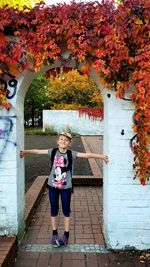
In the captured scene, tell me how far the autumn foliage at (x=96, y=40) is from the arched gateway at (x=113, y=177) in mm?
244

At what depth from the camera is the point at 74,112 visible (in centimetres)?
3412

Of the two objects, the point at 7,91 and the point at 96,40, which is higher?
the point at 96,40

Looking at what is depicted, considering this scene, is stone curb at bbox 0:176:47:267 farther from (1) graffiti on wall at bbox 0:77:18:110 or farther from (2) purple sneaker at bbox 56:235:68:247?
(1) graffiti on wall at bbox 0:77:18:110

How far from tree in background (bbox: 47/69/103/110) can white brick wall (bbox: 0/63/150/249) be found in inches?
1238

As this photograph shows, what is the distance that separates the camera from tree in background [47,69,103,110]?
124 feet

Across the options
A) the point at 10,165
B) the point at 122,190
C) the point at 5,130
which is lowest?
the point at 122,190

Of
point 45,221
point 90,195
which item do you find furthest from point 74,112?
point 45,221

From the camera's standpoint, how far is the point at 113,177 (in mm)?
5148

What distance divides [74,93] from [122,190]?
3429cm

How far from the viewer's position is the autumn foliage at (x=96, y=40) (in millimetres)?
4566

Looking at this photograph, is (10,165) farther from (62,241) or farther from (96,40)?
(96,40)

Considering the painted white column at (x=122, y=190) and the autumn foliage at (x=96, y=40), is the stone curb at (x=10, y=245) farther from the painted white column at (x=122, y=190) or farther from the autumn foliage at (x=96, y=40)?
the autumn foliage at (x=96, y=40)

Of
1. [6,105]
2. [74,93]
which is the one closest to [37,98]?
[74,93]

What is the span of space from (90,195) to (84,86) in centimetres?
2940
